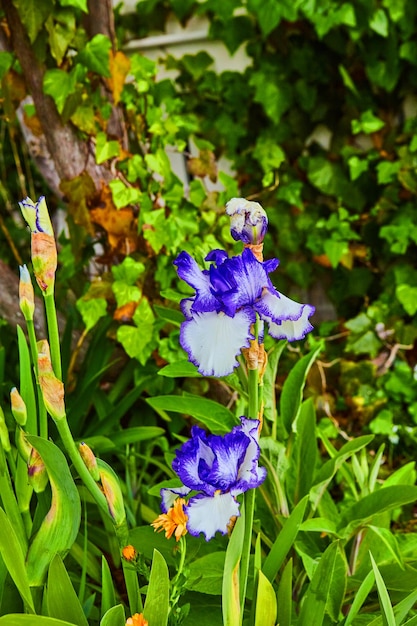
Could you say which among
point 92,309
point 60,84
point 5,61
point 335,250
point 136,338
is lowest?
point 136,338

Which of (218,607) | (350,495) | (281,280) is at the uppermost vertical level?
(281,280)

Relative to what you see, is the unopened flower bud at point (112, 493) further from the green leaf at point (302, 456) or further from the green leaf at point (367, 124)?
the green leaf at point (367, 124)

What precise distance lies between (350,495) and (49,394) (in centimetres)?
110

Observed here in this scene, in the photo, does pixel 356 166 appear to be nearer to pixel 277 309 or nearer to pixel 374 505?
pixel 374 505

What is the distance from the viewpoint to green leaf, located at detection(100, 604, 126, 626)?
0.83m

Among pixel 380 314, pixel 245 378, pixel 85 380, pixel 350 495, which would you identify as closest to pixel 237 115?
pixel 380 314

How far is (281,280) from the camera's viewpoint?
2.39 metres

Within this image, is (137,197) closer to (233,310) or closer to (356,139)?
(356,139)

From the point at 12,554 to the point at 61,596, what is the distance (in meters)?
0.10

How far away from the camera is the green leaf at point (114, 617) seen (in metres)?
0.83

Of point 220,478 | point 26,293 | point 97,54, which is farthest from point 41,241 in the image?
point 97,54

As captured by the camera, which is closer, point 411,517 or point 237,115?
point 411,517

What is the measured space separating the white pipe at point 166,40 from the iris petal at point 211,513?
193 centimetres

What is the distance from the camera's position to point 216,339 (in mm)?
718
